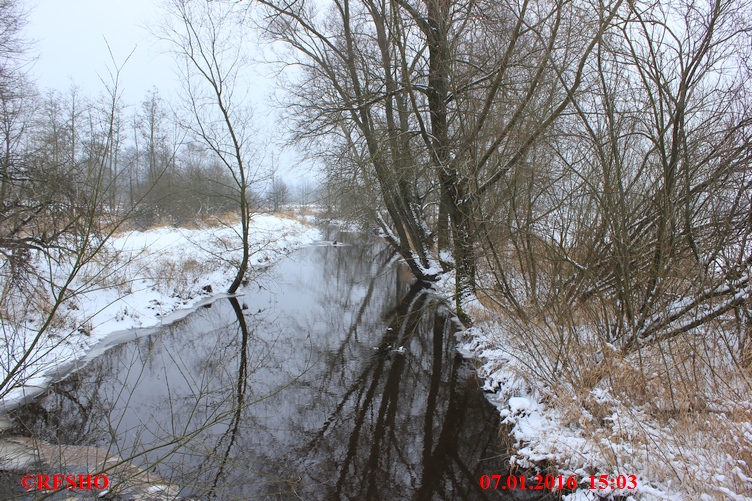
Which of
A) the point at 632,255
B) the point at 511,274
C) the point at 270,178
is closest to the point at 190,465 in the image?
the point at 511,274

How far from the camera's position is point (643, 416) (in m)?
4.58

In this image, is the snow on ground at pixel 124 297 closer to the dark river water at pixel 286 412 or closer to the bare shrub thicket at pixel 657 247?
the dark river water at pixel 286 412

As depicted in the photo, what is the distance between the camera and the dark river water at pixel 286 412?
4.50 metres

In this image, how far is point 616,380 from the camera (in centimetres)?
512

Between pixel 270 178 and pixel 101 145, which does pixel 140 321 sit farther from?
pixel 101 145

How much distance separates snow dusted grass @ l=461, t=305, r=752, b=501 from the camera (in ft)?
12.2

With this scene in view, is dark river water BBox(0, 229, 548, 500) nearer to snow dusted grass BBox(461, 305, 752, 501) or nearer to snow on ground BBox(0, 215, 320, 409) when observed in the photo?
snow on ground BBox(0, 215, 320, 409)

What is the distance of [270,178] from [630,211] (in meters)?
10.0

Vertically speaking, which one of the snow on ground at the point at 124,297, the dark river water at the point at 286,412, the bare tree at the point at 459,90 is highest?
the bare tree at the point at 459,90

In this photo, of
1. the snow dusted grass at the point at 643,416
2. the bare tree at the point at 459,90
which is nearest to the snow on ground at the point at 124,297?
the bare tree at the point at 459,90
